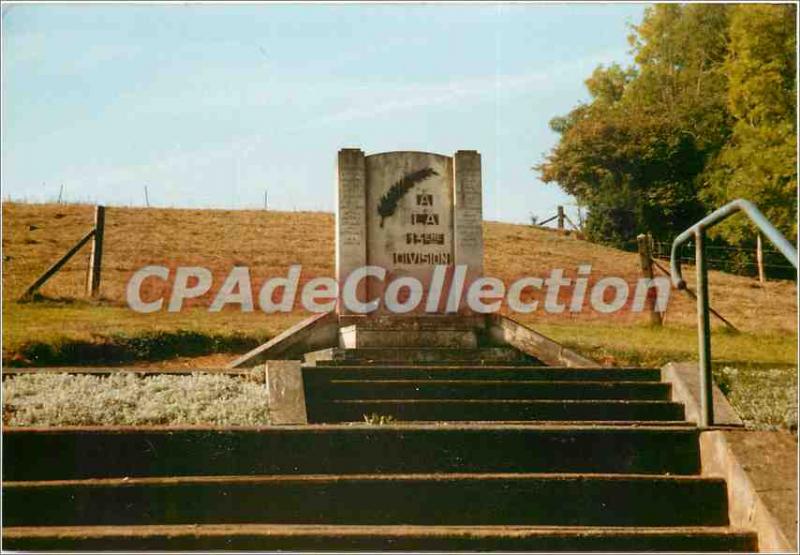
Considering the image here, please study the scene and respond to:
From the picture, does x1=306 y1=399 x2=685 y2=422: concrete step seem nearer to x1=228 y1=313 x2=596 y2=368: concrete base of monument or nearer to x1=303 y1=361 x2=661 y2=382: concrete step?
x1=303 y1=361 x2=661 y2=382: concrete step

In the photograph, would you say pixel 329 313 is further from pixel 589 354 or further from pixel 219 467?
pixel 219 467

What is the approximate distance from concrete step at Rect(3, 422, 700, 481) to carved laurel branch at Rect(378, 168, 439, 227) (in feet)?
23.1

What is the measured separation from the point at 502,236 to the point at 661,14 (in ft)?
48.2

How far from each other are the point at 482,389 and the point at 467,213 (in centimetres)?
552

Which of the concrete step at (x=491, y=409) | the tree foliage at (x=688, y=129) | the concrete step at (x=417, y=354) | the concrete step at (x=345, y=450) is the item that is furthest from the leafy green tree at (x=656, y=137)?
the concrete step at (x=345, y=450)

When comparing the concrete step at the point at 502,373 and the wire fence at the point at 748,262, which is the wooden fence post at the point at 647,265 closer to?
the concrete step at the point at 502,373

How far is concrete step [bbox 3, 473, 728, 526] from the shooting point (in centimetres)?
538

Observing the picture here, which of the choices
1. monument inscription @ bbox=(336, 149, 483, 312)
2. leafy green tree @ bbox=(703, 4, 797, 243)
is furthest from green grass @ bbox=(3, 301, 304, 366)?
leafy green tree @ bbox=(703, 4, 797, 243)

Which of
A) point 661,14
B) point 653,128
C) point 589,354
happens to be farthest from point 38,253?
point 661,14

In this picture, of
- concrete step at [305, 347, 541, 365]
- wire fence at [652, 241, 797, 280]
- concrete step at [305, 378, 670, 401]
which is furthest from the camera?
wire fence at [652, 241, 797, 280]

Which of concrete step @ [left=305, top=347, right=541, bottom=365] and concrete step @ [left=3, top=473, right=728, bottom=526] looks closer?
concrete step @ [left=3, top=473, right=728, bottom=526]

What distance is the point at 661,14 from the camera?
37.0 m

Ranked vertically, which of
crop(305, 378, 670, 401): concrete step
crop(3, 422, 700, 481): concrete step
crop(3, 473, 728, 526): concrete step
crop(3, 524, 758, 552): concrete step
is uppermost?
crop(305, 378, 670, 401): concrete step

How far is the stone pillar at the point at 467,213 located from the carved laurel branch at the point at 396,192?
55cm
